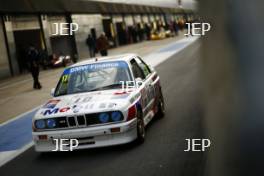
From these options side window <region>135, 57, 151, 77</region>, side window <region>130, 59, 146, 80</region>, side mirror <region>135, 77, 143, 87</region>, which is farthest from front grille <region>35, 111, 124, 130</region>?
side window <region>135, 57, 151, 77</region>

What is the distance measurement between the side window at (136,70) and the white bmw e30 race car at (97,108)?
0.03 m

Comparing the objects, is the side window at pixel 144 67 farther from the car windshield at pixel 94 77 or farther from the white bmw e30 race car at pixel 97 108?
the car windshield at pixel 94 77

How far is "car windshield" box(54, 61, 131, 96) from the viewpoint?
803cm

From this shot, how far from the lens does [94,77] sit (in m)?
8.20

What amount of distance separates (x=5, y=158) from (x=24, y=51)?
2439cm

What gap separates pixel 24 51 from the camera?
31.6 meters

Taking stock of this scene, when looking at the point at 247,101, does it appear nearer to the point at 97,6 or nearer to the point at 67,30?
the point at 67,30

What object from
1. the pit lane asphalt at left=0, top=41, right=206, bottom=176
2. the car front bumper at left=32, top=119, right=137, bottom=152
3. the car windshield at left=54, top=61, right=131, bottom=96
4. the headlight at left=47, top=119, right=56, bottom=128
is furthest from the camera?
the car windshield at left=54, top=61, right=131, bottom=96

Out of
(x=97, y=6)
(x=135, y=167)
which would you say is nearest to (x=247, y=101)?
(x=135, y=167)

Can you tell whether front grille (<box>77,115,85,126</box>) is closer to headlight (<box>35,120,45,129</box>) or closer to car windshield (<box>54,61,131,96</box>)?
headlight (<box>35,120,45,129</box>)

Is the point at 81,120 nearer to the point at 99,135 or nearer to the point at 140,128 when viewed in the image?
the point at 99,135

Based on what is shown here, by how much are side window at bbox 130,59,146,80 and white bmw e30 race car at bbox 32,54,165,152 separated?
0.03 metres

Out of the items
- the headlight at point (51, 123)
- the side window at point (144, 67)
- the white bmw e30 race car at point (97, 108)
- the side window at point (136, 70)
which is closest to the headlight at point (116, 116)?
the white bmw e30 race car at point (97, 108)

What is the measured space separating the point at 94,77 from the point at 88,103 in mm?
1113
